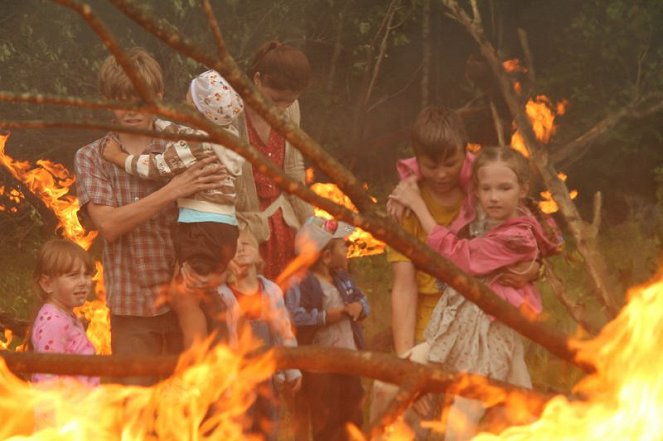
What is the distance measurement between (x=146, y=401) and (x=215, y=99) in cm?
177

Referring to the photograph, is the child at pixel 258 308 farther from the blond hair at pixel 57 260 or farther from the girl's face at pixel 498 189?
the girl's face at pixel 498 189

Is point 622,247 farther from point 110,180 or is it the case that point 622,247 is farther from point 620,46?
point 110,180

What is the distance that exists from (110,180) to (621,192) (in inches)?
328

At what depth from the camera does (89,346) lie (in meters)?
5.05

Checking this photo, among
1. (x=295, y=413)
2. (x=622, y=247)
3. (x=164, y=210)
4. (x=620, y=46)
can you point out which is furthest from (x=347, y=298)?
(x=620, y=46)

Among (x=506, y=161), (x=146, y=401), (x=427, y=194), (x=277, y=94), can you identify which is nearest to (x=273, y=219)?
(x=277, y=94)

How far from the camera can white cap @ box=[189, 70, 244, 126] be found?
534 cm

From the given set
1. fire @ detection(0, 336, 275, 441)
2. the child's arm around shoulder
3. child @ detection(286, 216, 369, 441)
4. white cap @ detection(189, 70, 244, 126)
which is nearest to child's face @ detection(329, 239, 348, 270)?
child @ detection(286, 216, 369, 441)

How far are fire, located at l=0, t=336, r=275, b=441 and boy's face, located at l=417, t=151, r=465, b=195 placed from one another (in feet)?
4.83

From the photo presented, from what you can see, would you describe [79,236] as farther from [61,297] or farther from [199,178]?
[199,178]

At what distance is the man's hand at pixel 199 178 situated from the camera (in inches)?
201

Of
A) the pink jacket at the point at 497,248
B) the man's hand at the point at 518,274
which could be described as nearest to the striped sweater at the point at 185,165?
the pink jacket at the point at 497,248

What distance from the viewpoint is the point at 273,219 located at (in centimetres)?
575

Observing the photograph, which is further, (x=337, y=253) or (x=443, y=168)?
(x=337, y=253)
